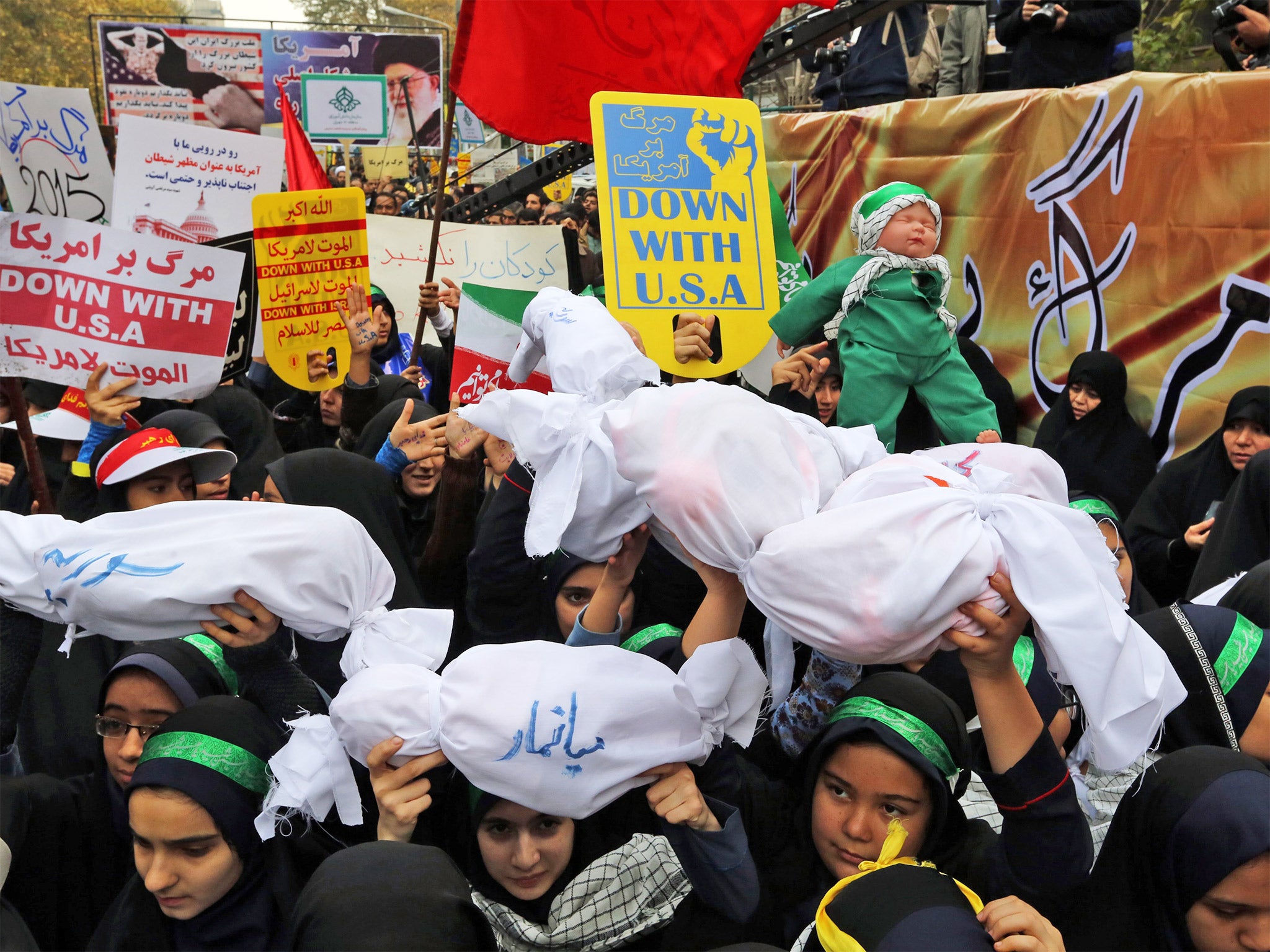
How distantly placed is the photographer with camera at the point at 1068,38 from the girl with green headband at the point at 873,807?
174 inches

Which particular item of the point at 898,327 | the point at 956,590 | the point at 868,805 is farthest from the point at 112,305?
the point at 956,590

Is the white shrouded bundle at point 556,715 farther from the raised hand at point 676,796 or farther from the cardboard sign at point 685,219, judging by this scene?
the cardboard sign at point 685,219

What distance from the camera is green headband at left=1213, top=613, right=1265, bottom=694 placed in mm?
2209

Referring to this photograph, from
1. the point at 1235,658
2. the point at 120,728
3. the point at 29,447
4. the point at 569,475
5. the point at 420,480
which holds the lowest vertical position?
the point at 120,728

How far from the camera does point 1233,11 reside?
4.25m

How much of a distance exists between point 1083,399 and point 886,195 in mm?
1490

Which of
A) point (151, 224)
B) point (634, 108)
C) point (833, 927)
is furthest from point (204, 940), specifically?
point (151, 224)

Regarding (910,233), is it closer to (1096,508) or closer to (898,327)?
(898,327)

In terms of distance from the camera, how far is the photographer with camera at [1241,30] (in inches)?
165

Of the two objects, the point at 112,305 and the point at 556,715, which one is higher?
the point at 112,305

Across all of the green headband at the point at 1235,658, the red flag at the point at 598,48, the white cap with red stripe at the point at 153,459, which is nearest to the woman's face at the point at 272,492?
the white cap with red stripe at the point at 153,459

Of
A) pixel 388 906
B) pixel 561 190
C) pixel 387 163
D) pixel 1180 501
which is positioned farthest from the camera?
pixel 561 190

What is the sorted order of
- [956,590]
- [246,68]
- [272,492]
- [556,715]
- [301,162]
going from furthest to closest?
[246,68] → [301,162] → [272,492] → [556,715] → [956,590]

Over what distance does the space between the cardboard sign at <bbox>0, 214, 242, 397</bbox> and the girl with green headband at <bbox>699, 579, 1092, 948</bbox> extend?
2.37m
